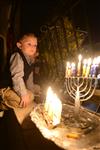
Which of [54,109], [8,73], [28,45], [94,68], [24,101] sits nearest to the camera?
[54,109]

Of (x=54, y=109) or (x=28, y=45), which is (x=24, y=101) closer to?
(x=28, y=45)

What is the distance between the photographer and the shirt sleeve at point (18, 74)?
12.6 feet

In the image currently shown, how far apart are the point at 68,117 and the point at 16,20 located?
20.0 ft

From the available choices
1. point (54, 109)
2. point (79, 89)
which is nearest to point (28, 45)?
point (79, 89)

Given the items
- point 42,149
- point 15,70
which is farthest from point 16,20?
point 42,149

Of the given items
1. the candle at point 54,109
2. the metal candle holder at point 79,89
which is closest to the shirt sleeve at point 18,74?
the metal candle holder at point 79,89

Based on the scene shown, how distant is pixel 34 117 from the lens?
2961 mm

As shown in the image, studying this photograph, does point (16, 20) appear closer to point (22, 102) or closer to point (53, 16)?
point (53, 16)

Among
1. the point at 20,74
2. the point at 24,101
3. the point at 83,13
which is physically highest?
the point at 83,13

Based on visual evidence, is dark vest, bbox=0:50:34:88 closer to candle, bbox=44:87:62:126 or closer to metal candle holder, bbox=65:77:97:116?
metal candle holder, bbox=65:77:97:116

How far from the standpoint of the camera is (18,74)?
3.84 m

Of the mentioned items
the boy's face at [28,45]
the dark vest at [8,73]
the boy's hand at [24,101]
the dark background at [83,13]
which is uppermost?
the dark background at [83,13]

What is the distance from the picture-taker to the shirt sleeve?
12.6 feet

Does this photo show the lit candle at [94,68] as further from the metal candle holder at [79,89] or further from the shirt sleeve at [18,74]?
the shirt sleeve at [18,74]
